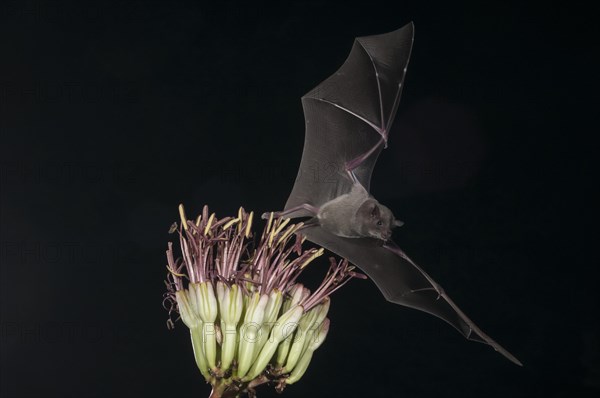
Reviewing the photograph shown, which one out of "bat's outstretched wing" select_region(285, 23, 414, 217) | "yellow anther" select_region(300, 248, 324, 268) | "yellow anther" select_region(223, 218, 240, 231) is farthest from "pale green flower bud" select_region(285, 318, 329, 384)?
"bat's outstretched wing" select_region(285, 23, 414, 217)

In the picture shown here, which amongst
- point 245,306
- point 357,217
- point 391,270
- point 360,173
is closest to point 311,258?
point 245,306

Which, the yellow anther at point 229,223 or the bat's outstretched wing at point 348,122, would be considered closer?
the yellow anther at point 229,223

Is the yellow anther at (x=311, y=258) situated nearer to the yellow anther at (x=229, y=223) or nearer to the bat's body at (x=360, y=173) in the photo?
the yellow anther at (x=229, y=223)

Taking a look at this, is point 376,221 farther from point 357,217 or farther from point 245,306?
point 245,306

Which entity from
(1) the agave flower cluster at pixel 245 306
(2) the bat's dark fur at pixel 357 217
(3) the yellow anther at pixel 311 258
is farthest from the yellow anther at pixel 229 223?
(2) the bat's dark fur at pixel 357 217

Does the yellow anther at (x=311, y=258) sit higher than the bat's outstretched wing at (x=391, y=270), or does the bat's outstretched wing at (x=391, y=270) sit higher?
the yellow anther at (x=311, y=258)

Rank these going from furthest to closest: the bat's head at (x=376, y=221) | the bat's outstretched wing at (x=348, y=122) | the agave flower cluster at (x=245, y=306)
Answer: the bat's outstretched wing at (x=348, y=122), the bat's head at (x=376, y=221), the agave flower cluster at (x=245, y=306)

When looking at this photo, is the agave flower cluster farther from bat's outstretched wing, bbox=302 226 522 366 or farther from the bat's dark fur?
bat's outstretched wing, bbox=302 226 522 366
